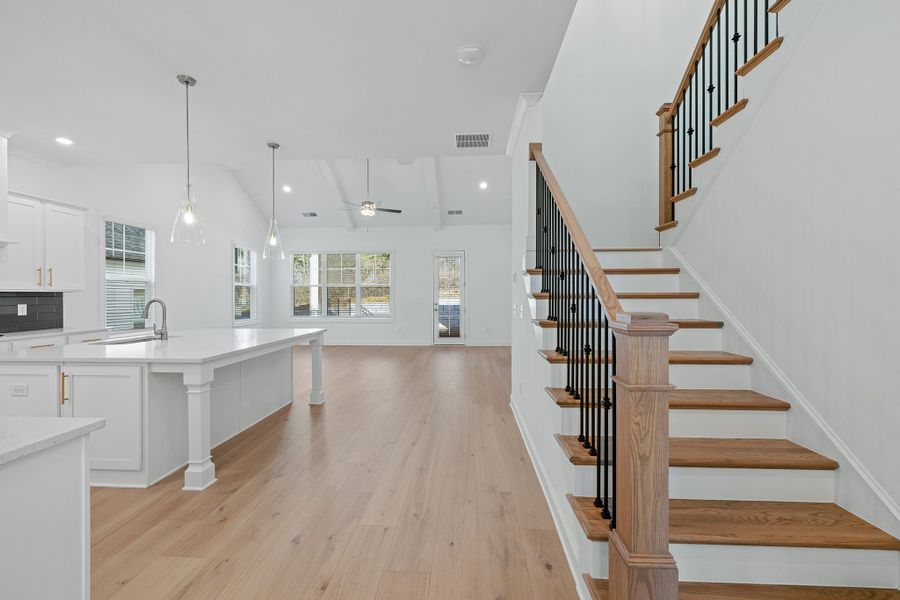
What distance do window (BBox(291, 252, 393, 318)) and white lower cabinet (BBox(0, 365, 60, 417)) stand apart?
25.1 feet

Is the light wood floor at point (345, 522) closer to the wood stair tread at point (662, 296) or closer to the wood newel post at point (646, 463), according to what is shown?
the wood newel post at point (646, 463)

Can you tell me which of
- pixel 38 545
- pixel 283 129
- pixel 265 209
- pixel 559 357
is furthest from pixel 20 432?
pixel 265 209

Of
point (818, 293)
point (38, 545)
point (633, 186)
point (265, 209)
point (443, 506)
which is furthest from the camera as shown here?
point (265, 209)

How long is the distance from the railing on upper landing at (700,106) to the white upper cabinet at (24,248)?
19.6 ft

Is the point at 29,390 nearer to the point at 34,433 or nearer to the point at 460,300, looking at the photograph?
the point at 34,433

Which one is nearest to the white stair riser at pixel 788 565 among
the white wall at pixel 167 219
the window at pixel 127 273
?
the white wall at pixel 167 219

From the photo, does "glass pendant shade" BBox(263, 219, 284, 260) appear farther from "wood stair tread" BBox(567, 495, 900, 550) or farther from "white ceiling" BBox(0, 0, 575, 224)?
"wood stair tread" BBox(567, 495, 900, 550)

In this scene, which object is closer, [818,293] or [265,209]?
[818,293]

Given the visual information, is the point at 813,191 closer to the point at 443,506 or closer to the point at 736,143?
the point at 736,143

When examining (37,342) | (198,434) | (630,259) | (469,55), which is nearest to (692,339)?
(630,259)

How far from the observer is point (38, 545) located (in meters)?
1.12

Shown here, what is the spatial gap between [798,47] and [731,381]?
5.61 feet

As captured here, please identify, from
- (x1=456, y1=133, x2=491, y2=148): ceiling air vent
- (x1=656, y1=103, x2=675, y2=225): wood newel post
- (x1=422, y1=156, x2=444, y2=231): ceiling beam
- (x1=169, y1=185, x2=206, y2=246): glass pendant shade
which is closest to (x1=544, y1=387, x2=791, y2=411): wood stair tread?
(x1=656, y1=103, x2=675, y2=225): wood newel post

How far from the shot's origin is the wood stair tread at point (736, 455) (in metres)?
1.75
